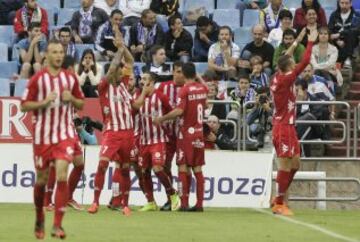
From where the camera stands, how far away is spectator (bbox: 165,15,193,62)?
2481cm

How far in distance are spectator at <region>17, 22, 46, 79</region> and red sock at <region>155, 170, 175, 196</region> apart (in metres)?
4.91

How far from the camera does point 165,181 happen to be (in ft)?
65.5

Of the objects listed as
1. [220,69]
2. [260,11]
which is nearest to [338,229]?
[220,69]

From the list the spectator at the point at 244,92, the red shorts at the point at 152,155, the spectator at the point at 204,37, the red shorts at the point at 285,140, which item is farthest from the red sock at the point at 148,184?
the spectator at the point at 204,37

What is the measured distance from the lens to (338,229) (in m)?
16.6

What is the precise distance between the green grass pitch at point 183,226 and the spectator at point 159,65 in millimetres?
2898

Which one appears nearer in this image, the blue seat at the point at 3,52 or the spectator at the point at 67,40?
the spectator at the point at 67,40

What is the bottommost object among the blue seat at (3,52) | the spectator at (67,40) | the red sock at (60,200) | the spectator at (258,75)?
the red sock at (60,200)

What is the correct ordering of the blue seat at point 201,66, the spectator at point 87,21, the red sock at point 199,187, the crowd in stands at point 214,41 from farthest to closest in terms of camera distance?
the spectator at point 87,21 → the blue seat at point 201,66 → the crowd in stands at point 214,41 → the red sock at point 199,187

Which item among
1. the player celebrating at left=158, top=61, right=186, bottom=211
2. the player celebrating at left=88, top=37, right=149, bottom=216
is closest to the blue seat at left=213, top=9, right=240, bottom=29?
the player celebrating at left=158, top=61, right=186, bottom=211

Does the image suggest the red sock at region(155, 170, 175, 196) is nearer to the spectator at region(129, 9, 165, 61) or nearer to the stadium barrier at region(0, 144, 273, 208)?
the stadium barrier at region(0, 144, 273, 208)

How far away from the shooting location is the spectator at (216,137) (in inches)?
863

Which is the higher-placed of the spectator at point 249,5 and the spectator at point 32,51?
the spectator at point 249,5

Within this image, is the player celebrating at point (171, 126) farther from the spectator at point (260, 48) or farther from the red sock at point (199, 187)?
the spectator at point (260, 48)
